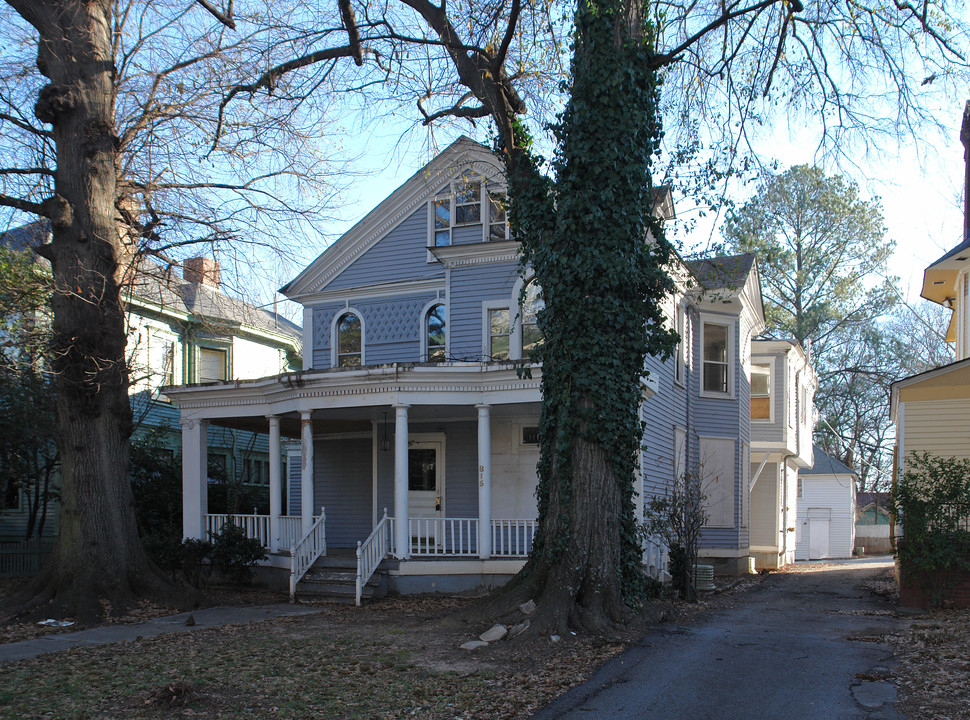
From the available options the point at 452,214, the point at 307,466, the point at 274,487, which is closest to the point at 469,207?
the point at 452,214

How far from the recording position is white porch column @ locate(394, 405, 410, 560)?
14.0 meters

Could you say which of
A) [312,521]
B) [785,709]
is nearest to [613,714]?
[785,709]

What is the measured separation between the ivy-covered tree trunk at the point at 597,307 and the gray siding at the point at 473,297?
18.5 ft

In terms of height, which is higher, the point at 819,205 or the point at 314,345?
the point at 819,205

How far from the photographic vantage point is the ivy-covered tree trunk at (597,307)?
1015 cm

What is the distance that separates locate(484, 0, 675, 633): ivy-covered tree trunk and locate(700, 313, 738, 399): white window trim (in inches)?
382

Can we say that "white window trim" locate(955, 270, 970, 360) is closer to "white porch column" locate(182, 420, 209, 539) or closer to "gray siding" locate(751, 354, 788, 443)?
"gray siding" locate(751, 354, 788, 443)

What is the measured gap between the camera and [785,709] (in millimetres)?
6723

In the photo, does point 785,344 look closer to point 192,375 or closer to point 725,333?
point 725,333

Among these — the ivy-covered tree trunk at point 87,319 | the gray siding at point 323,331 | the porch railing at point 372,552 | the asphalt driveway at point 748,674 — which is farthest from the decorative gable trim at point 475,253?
the asphalt driveway at point 748,674

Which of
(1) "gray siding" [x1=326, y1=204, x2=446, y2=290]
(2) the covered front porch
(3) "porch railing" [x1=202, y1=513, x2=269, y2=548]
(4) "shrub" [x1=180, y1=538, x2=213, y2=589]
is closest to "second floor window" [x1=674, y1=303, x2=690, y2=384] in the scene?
(2) the covered front porch

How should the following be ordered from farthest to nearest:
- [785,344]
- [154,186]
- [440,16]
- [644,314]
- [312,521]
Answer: [785,344] → [312,521] → [154,186] → [440,16] → [644,314]

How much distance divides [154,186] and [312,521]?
640 cm

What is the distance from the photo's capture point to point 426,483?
1744 cm
